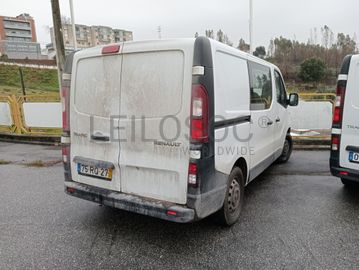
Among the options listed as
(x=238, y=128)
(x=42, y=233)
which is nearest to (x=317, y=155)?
(x=238, y=128)

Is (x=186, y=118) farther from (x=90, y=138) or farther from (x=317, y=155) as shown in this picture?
(x=317, y=155)

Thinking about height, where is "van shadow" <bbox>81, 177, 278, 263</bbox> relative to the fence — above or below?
below

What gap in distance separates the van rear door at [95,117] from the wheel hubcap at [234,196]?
131cm

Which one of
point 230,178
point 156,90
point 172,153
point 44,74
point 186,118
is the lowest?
point 230,178

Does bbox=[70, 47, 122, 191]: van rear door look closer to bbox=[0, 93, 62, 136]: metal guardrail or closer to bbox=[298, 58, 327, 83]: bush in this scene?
bbox=[0, 93, 62, 136]: metal guardrail

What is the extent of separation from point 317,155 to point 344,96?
10.6 feet

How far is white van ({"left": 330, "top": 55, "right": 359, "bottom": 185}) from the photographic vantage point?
3.44 meters

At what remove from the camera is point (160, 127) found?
2.52 m

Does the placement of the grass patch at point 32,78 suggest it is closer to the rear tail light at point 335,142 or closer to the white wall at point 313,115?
the white wall at point 313,115

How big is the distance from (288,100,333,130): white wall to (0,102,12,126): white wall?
9.47 metres

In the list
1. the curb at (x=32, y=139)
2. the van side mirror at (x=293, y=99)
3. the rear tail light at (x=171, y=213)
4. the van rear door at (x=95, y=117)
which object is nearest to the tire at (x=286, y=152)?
the van side mirror at (x=293, y=99)

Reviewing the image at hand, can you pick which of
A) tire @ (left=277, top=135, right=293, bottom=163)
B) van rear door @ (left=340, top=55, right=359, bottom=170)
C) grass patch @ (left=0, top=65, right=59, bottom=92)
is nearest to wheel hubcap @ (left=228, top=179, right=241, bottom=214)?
van rear door @ (left=340, top=55, right=359, bottom=170)

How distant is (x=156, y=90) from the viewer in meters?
2.53

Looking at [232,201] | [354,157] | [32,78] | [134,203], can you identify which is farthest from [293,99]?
[32,78]
